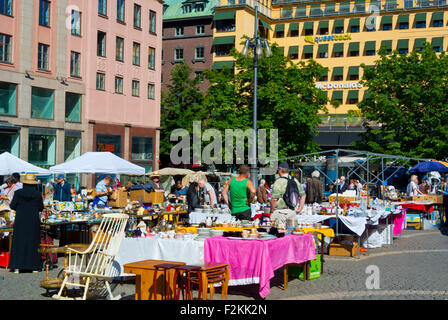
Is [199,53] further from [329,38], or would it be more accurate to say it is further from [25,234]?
[25,234]

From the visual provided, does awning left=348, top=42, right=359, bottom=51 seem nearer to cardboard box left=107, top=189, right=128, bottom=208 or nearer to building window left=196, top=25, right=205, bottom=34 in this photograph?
building window left=196, top=25, right=205, bottom=34

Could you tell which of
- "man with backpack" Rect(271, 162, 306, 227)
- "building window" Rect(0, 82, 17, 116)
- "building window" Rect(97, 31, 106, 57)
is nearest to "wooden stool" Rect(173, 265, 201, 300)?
"man with backpack" Rect(271, 162, 306, 227)

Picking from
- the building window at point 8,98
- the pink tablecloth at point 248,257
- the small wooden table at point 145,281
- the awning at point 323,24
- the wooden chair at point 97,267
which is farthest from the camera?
the awning at point 323,24

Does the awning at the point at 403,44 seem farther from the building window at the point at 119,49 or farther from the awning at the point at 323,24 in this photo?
the building window at the point at 119,49

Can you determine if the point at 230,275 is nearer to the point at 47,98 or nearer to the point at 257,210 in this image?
the point at 257,210

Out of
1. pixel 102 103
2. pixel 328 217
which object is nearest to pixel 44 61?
pixel 102 103

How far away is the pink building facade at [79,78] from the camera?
34312mm

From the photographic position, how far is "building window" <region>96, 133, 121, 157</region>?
40.8 m

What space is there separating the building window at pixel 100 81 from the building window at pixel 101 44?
4.12ft

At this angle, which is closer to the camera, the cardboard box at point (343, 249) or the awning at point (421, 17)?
the cardboard box at point (343, 249)

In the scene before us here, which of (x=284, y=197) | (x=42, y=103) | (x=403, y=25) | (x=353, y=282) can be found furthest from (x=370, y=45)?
(x=353, y=282)

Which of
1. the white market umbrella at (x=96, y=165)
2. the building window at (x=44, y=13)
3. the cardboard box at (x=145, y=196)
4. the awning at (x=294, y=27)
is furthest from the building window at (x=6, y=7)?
the awning at (x=294, y=27)

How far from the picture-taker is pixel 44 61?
36.3 meters

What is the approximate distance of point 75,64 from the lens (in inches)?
1537
